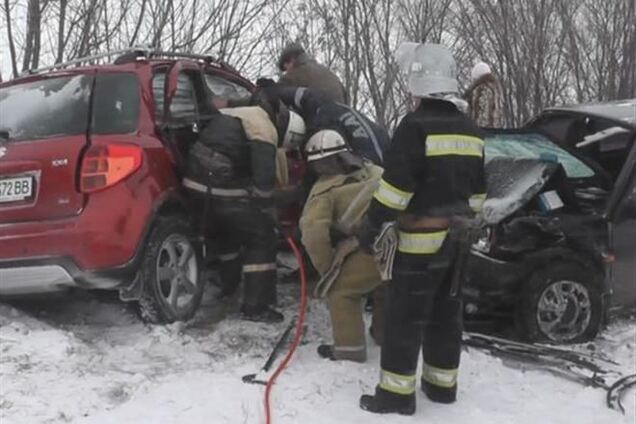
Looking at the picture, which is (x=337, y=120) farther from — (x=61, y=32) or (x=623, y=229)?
(x=61, y=32)

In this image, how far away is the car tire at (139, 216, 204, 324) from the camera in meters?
5.00

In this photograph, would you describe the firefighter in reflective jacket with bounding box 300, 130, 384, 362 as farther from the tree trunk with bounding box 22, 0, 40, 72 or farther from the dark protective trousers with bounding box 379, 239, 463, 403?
the tree trunk with bounding box 22, 0, 40, 72

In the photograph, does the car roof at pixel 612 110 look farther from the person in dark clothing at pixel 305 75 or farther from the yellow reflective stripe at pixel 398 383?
the yellow reflective stripe at pixel 398 383

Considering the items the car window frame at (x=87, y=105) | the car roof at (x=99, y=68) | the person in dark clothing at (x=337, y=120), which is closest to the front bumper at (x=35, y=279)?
the car window frame at (x=87, y=105)

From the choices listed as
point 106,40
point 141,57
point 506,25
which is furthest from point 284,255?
point 506,25

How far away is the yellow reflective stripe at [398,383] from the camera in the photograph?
13.7 ft

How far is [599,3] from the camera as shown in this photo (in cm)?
1574

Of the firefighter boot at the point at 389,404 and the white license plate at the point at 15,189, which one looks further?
the white license plate at the point at 15,189

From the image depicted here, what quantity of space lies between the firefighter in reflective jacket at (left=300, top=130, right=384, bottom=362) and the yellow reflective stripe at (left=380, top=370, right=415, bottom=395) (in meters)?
0.59

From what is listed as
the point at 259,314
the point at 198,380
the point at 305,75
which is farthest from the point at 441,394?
the point at 305,75

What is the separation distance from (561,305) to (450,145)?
207cm

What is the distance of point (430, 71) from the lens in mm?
4188

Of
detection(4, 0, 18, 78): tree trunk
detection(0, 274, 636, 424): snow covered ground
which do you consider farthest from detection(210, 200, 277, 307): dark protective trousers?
detection(4, 0, 18, 78): tree trunk

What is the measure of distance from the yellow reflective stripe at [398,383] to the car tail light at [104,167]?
1.89 metres
